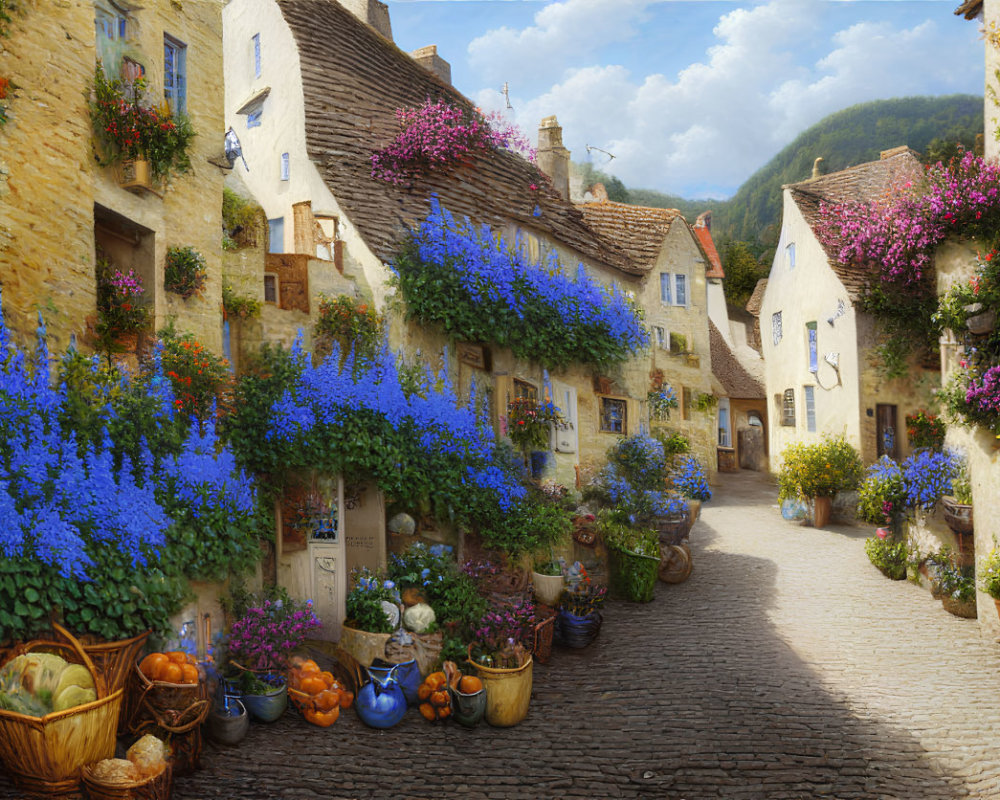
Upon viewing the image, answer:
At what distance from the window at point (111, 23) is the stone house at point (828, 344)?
1583 centimetres

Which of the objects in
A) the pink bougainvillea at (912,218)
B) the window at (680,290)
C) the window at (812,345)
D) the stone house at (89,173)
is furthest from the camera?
the window at (812,345)

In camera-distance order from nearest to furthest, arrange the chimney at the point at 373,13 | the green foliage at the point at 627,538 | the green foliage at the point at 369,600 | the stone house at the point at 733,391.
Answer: the green foliage at the point at 369,600 < the green foliage at the point at 627,538 < the chimney at the point at 373,13 < the stone house at the point at 733,391

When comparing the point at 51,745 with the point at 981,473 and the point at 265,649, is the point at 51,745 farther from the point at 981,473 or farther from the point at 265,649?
the point at 981,473

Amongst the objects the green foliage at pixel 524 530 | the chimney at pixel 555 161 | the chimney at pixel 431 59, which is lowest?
the green foliage at pixel 524 530

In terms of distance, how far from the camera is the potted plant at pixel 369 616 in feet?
30.2

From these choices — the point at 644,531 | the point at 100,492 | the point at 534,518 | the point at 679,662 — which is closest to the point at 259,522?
the point at 100,492

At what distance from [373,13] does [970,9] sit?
1122 cm

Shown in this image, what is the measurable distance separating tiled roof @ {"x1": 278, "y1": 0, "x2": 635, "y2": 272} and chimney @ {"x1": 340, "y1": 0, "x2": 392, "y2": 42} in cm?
177

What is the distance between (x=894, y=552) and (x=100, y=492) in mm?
13226

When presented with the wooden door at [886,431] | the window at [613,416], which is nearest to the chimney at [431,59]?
the window at [613,416]

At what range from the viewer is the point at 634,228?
18578 mm

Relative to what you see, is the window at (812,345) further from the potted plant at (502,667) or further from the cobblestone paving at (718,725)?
the potted plant at (502,667)

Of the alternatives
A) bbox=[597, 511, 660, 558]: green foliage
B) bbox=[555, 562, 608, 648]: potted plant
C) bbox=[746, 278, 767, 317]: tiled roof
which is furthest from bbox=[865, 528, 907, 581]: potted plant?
bbox=[746, 278, 767, 317]: tiled roof

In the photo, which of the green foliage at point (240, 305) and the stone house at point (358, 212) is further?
the stone house at point (358, 212)
